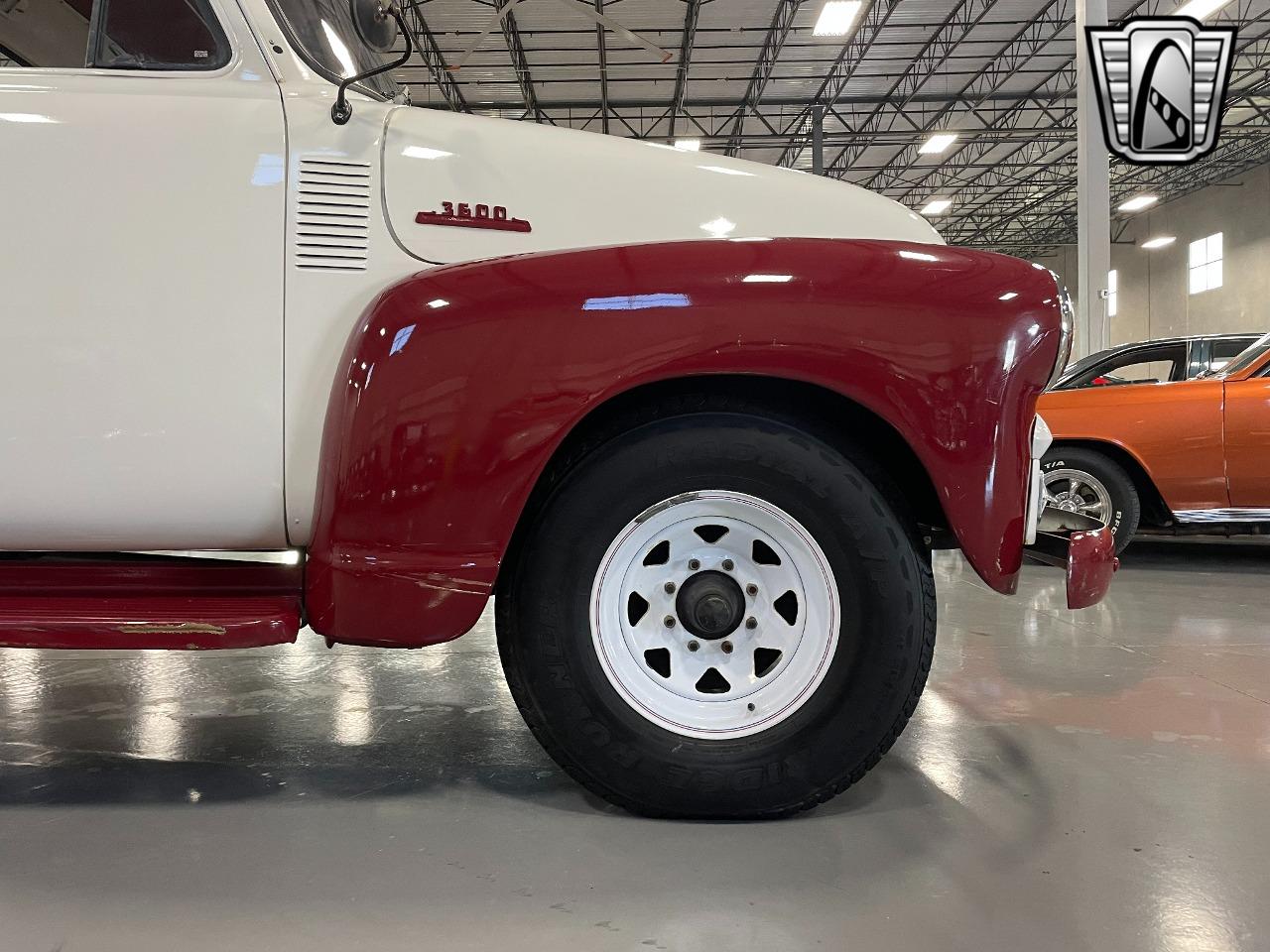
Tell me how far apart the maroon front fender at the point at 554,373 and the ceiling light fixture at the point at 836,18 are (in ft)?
50.7

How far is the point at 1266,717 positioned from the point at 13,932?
312 cm

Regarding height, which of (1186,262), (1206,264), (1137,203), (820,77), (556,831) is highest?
(1137,203)

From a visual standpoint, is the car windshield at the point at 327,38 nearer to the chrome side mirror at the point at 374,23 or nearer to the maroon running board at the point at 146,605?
the chrome side mirror at the point at 374,23

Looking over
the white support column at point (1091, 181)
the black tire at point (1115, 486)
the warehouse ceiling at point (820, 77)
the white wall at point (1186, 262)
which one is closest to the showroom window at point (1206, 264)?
the white wall at point (1186, 262)

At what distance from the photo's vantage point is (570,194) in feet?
7.93

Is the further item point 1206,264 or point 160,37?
point 1206,264

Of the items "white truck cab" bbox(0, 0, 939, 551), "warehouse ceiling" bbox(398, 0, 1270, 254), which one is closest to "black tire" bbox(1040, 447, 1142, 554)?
"white truck cab" bbox(0, 0, 939, 551)

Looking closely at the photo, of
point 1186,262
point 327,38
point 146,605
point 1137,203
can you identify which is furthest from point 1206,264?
point 146,605

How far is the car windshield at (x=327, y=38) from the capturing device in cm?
249

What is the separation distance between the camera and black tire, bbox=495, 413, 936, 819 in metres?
2.10

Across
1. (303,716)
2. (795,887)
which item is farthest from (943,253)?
(303,716)

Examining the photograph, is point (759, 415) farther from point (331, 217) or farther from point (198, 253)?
point (198, 253)

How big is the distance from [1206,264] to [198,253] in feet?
103

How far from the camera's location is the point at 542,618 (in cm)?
210
